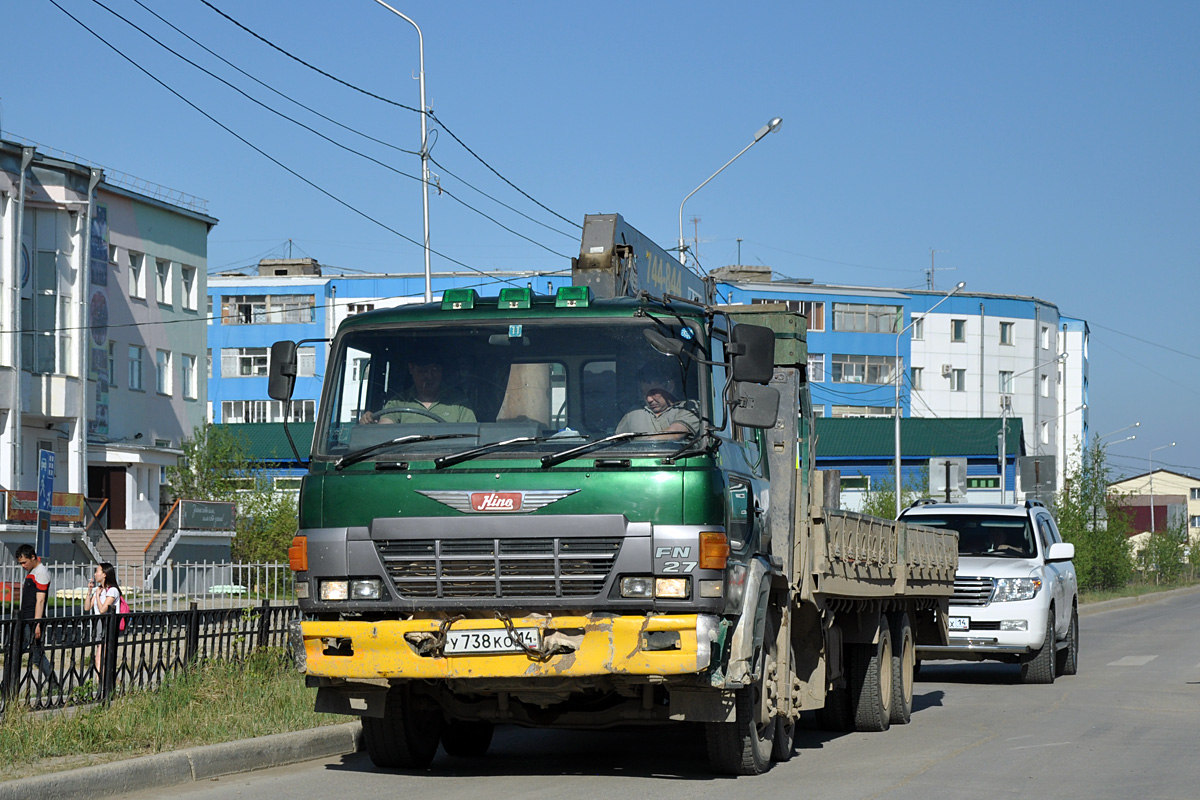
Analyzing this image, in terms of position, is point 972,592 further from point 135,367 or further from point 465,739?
point 135,367

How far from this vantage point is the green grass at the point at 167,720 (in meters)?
8.89

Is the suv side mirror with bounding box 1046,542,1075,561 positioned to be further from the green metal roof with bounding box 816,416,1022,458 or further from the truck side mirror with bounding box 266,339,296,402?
the green metal roof with bounding box 816,416,1022,458

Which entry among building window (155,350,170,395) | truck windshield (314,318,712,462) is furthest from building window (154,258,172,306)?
truck windshield (314,318,712,462)

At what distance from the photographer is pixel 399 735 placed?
9602 mm

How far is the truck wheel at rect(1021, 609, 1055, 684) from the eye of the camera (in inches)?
676

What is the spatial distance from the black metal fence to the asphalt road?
223cm

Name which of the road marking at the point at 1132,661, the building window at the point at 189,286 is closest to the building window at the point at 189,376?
the building window at the point at 189,286

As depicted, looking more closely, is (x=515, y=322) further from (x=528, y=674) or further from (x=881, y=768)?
(x=881, y=768)

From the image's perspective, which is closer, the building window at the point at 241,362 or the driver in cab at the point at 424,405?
the driver in cab at the point at 424,405

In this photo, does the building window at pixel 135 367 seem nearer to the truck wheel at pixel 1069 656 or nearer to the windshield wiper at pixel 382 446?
the truck wheel at pixel 1069 656

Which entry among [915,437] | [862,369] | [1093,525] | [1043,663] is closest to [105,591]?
[1043,663]

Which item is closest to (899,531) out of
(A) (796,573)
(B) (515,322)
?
(A) (796,573)

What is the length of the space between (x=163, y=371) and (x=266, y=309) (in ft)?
86.1

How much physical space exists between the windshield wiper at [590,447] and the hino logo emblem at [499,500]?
A: 18 centimetres
